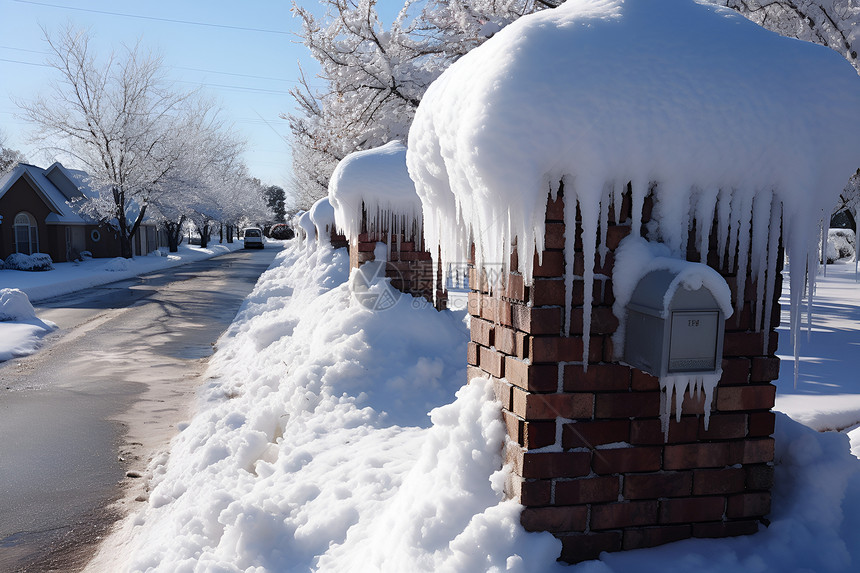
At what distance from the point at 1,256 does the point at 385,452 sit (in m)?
31.7

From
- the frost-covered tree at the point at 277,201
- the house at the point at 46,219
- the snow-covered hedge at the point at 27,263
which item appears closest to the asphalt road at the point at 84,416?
the snow-covered hedge at the point at 27,263

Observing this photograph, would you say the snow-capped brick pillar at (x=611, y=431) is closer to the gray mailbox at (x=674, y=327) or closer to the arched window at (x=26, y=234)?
the gray mailbox at (x=674, y=327)

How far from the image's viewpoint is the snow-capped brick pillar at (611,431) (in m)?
2.05

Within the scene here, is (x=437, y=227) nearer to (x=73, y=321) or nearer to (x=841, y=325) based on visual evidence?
(x=841, y=325)

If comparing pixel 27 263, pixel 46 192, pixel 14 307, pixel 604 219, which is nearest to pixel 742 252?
pixel 604 219

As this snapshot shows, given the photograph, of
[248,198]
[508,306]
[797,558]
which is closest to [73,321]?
[508,306]

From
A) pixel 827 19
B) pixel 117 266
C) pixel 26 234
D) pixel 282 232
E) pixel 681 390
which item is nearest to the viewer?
pixel 681 390

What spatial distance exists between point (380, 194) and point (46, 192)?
3036 cm

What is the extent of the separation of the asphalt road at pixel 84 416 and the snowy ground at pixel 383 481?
0.38m

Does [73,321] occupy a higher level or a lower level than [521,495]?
lower

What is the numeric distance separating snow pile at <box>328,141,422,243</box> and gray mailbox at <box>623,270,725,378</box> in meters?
4.29

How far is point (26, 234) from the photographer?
28234 mm

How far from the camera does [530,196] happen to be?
6.43 ft

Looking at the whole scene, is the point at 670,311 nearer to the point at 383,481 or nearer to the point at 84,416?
the point at 383,481
